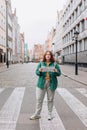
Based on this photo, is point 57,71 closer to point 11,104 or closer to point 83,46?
point 11,104

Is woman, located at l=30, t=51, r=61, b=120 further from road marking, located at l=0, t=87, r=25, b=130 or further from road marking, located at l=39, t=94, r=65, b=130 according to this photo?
road marking, located at l=0, t=87, r=25, b=130

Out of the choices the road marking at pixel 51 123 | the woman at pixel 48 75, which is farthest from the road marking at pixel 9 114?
the woman at pixel 48 75

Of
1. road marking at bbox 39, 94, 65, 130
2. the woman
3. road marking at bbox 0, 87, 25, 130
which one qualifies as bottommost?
road marking at bbox 0, 87, 25, 130

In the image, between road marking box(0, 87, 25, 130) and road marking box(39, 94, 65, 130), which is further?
road marking box(0, 87, 25, 130)

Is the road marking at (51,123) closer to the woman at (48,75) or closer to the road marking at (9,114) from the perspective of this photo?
the woman at (48,75)

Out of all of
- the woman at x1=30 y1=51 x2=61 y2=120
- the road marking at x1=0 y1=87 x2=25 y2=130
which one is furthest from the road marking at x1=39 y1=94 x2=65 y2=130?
the road marking at x1=0 y1=87 x2=25 y2=130

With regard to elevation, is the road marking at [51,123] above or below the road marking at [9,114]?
above

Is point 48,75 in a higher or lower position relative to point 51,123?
higher

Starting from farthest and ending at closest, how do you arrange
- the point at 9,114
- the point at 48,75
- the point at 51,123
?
the point at 9,114 → the point at 48,75 → the point at 51,123

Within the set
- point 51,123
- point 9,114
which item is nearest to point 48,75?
point 51,123

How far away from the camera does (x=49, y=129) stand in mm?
5340

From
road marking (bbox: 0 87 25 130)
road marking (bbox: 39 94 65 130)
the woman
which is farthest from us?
the woman

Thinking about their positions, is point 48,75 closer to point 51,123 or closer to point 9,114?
point 51,123

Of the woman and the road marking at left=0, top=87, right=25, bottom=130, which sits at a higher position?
the woman
